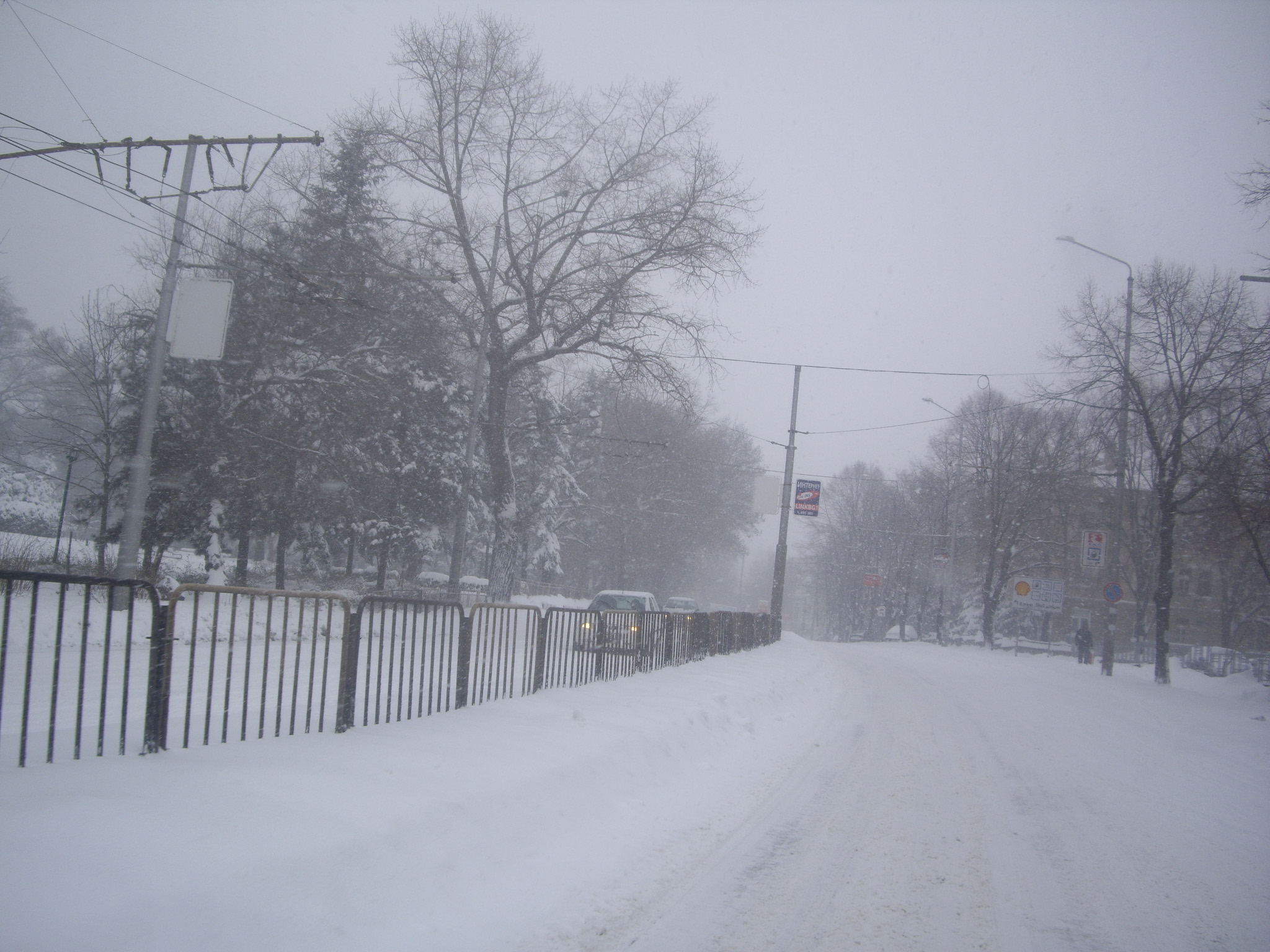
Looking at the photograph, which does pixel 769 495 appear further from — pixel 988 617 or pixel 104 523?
pixel 104 523

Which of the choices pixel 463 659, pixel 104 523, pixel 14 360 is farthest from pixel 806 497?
pixel 14 360

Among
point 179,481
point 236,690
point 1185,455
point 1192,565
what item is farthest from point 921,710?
point 1192,565

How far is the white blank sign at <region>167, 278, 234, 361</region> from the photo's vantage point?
12852mm

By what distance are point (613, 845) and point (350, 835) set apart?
1.84 m

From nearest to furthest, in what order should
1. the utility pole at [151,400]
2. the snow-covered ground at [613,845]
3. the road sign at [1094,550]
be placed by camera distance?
the snow-covered ground at [613,845], the utility pole at [151,400], the road sign at [1094,550]

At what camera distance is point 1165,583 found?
63.5 ft

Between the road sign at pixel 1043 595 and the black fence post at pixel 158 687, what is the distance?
1114 inches

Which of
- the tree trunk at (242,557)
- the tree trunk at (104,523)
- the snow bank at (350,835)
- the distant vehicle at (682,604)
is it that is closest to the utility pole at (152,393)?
the tree trunk at (104,523)

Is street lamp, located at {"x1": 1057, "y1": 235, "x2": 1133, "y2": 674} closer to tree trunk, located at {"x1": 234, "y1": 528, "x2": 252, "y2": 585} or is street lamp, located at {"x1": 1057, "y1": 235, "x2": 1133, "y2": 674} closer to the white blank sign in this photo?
the white blank sign

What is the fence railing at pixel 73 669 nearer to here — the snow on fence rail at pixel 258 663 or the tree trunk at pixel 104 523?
the snow on fence rail at pixel 258 663

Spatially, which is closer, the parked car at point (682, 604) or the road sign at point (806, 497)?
the road sign at point (806, 497)

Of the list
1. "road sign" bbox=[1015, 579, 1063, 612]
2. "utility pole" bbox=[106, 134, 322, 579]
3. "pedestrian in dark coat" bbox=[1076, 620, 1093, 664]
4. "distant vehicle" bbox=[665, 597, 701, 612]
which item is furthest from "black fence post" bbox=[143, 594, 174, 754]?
"pedestrian in dark coat" bbox=[1076, 620, 1093, 664]

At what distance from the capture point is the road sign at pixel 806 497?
26016mm

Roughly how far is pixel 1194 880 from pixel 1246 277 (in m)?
9.62
